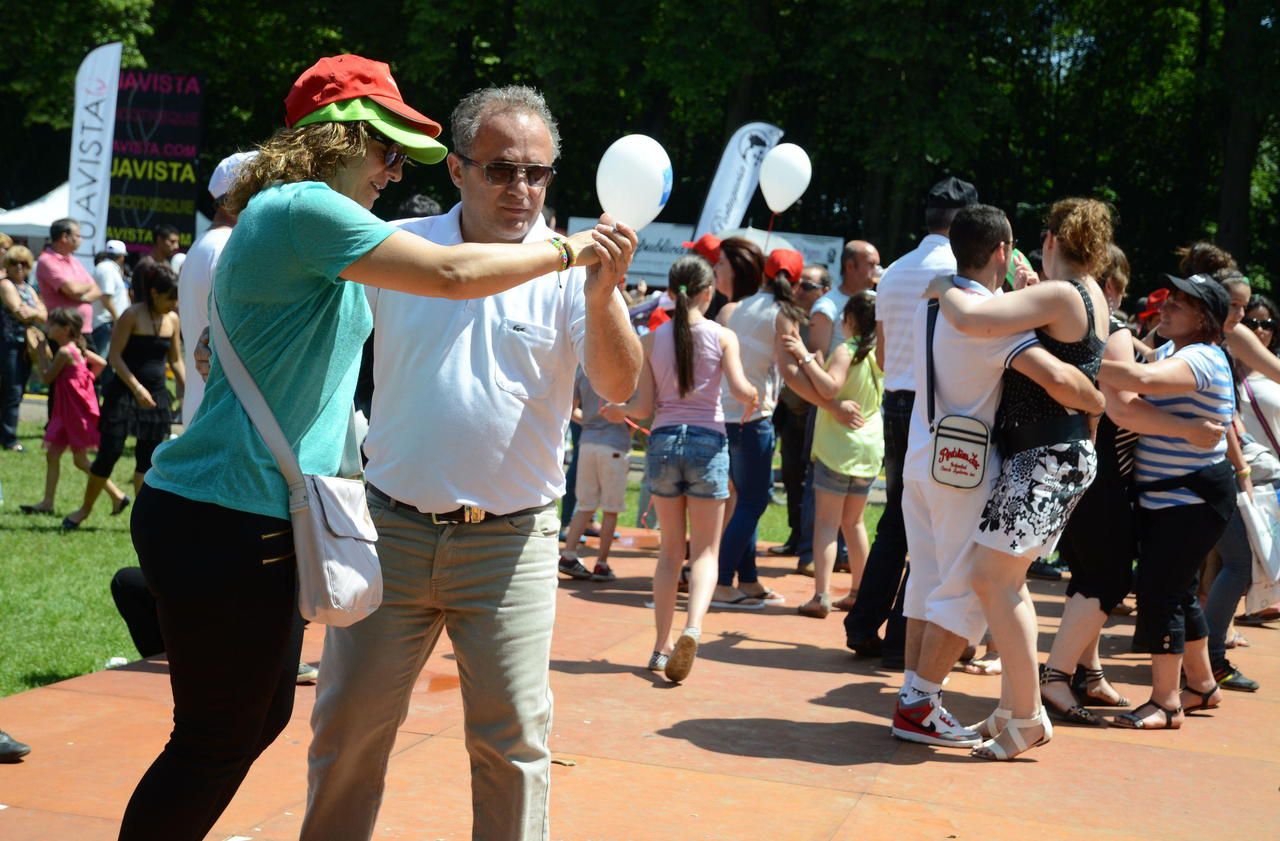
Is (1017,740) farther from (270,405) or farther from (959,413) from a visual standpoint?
(270,405)

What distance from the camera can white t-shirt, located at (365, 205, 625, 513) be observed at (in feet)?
11.1

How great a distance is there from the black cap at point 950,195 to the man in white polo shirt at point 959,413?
1051mm

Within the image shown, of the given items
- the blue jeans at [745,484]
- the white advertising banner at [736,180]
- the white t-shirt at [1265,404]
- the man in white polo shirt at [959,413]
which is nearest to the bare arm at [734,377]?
the blue jeans at [745,484]

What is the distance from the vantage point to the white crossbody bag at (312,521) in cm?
292

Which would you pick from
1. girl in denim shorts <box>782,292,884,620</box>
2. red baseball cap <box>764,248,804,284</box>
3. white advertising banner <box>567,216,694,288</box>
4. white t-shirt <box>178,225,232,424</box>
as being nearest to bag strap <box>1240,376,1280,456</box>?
girl in denim shorts <box>782,292,884,620</box>

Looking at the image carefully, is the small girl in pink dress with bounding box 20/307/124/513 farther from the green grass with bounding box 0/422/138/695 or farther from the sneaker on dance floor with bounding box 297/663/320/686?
the sneaker on dance floor with bounding box 297/663/320/686

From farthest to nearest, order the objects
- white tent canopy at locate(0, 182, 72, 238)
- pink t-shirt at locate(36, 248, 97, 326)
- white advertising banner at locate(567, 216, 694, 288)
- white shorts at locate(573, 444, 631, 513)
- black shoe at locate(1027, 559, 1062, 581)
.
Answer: white advertising banner at locate(567, 216, 694, 288) < white tent canopy at locate(0, 182, 72, 238) < pink t-shirt at locate(36, 248, 97, 326) < black shoe at locate(1027, 559, 1062, 581) < white shorts at locate(573, 444, 631, 513)

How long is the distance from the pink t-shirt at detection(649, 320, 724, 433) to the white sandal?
2.16 metres

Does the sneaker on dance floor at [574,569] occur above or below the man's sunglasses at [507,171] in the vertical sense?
below

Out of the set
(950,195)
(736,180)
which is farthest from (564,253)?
(736,180)

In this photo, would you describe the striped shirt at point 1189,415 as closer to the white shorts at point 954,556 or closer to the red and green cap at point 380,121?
the white shorts at point 954,556

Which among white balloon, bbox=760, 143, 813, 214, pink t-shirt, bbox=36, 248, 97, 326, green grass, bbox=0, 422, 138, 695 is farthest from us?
pink t-shirt, bbox=36, 248, 97, 326

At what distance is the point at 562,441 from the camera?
3.66m

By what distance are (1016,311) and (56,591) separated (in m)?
5.44
